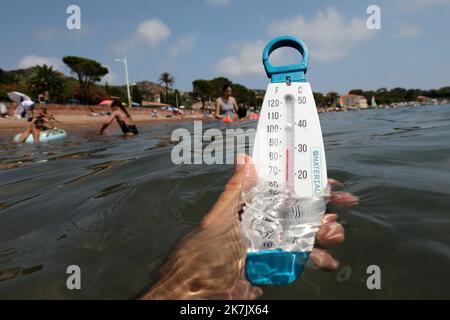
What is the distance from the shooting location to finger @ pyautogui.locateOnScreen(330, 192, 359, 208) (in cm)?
205

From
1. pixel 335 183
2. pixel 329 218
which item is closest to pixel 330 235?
pixel 329 218

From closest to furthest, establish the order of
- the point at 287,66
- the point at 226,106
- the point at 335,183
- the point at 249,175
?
the point at 287,66 < the point at 249,175 < the point at 335,183 < the point at 226,106

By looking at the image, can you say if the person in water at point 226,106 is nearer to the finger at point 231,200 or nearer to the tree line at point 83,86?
the tree line at point 83,86

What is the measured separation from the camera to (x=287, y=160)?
188cm

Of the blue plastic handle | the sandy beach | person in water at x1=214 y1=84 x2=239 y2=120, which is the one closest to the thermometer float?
the blue plastic handle

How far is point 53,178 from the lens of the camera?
3.72 m

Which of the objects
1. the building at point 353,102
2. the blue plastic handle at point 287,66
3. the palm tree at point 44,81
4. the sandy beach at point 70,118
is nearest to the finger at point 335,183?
the blue plastic handle at point 287,66

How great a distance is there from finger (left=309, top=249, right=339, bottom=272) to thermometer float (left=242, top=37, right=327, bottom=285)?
18cm

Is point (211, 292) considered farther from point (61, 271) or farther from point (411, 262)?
point (411, 262)

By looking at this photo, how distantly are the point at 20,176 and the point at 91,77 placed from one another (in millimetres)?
61800

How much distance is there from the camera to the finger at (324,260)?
1.33 m

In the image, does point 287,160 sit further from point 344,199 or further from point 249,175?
point 344,199

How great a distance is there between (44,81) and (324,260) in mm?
54484

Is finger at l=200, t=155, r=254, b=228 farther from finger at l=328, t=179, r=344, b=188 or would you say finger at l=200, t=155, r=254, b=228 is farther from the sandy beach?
the sandy beach
